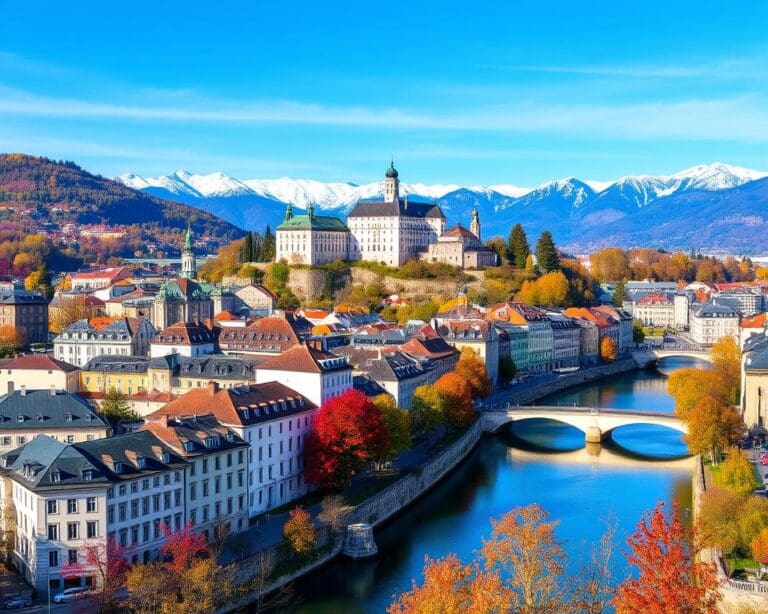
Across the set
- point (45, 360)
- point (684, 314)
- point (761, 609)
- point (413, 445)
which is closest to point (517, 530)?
point (761, 609)

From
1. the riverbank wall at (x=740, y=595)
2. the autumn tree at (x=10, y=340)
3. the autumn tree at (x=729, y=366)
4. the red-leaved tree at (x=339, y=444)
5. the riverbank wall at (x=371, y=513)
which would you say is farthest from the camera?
the autumn tree at (x=10, y=340)

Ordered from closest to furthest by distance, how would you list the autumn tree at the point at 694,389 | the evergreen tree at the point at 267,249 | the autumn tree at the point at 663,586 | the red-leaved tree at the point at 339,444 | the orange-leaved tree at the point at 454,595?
1. the autumn tree at the point at 663,586
2. the orange-leaved tree at the point at 454,595
3. the red-leaved tree at the point at 339,444
4. the autumn tree at the point at 694,389
5. the evergreen tree at the point at 267,249

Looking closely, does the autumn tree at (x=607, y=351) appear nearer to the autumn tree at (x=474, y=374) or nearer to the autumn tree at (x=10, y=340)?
the autumn tree at (x=474, y=374)

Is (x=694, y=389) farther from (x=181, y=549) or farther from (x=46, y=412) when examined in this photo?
(x=181, y=549)

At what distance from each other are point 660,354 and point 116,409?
68319mm

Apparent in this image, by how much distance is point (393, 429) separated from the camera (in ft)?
156

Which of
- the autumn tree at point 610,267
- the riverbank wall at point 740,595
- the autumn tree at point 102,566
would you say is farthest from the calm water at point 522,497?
the autumn tree at point 610,267

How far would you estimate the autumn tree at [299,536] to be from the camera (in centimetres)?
3550

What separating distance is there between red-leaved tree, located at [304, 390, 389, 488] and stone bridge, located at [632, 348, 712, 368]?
6551 centimetres

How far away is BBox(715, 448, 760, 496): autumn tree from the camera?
38.6 metres

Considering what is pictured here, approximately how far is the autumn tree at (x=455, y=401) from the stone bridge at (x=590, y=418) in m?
3.31

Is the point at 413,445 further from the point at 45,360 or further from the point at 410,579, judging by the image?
the point at 45,360

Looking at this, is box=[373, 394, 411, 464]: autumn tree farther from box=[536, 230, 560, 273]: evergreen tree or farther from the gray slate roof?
box=[536, 230, 560, 273]: evergreen tree

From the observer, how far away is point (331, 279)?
111m
